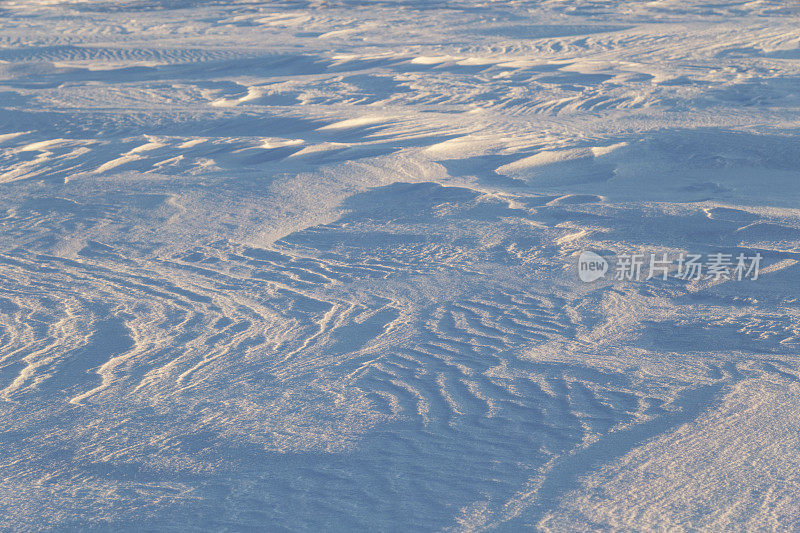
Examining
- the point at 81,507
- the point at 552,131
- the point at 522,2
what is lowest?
the point at 81,507

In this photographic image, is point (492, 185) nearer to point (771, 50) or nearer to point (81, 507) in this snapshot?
point (81, 507)

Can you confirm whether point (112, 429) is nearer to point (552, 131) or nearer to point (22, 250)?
point (22, 250)

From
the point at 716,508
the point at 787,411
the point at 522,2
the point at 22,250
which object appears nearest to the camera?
the point at 716,508

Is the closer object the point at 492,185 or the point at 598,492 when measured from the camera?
the point at 598,492

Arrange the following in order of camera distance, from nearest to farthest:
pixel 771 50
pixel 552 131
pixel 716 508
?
pixel 716 508, pixel 552 131, pixel 771 50

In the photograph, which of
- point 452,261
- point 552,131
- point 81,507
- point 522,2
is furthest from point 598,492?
point 522,2

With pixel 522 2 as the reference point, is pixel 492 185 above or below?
below
